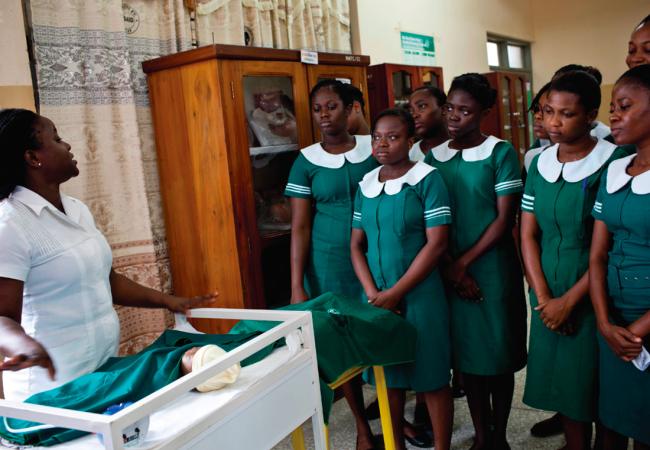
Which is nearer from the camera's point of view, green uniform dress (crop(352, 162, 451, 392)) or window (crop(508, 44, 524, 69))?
green uniform dress (crop(352, 162, 451, 392))

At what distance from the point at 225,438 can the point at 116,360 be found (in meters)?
0.46

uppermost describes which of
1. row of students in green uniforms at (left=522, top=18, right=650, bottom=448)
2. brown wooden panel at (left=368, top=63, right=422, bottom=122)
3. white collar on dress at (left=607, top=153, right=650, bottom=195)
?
brown wooden panel at (left=368, top=63, right=422, bottom=122)

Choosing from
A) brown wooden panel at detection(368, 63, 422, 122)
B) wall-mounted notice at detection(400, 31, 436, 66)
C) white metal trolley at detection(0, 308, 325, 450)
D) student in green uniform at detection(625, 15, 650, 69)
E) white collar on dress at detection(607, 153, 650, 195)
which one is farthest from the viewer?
wall-mounted notice at detection(400, 31, 436, 66)

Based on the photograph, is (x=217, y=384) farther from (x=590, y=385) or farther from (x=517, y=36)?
(x=517, y=36)

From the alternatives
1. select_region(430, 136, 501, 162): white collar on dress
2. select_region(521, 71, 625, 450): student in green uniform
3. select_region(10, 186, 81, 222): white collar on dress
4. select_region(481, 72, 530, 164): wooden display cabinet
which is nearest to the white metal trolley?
select_region(10, 186, 81, 222): white collar on dress

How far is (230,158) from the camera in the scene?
251 centimetres

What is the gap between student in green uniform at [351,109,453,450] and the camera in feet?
6.81

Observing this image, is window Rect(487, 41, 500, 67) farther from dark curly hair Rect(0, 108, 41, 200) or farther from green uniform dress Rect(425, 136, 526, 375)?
dark curly hair Rect(0, 108, 41, 200)

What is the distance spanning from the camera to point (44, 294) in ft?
4.74

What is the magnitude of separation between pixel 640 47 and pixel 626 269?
0.81m

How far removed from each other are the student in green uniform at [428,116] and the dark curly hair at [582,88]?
725 millimetres

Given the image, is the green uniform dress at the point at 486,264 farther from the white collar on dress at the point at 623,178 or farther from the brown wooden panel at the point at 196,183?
the brown wooden panel at the point at 196,183

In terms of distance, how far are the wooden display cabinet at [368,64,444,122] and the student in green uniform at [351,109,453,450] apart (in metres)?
1.75

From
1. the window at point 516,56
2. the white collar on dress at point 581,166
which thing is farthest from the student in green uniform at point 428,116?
the window at point 516,56
